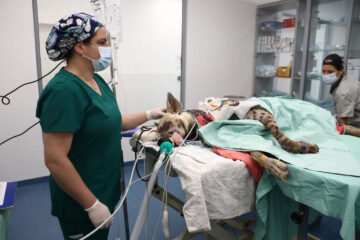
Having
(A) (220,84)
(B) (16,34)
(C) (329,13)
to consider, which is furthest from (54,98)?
(C) (329,13)

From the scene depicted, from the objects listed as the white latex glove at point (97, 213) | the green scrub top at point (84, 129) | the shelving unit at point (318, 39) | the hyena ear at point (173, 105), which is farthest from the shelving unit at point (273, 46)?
the white latex glove at point (97, 213)

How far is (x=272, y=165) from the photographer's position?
117 cm

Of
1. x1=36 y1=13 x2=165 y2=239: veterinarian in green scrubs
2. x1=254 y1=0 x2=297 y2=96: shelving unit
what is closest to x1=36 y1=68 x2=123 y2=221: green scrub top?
x1=36 y1=13 x2=165 y2=239: veterinarian in green scrubs

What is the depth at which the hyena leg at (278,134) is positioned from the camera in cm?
134

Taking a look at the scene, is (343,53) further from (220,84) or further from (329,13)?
(220,84)

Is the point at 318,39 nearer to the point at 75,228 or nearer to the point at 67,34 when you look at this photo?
the point at 67,34

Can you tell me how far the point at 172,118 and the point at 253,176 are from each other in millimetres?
550

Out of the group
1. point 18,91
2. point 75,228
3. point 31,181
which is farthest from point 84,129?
point 31,181

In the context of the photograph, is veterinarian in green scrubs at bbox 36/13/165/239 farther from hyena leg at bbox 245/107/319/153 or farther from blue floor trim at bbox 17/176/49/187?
blue floor trim at bbox 17/176/49/187

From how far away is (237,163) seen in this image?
119cm

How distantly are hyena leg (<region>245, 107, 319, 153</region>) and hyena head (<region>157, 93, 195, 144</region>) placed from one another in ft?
1.21

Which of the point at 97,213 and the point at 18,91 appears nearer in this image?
the point at 97,213

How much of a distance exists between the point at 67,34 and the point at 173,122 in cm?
70

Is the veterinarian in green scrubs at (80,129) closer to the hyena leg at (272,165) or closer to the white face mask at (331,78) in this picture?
the hyena leg at (272,165)
